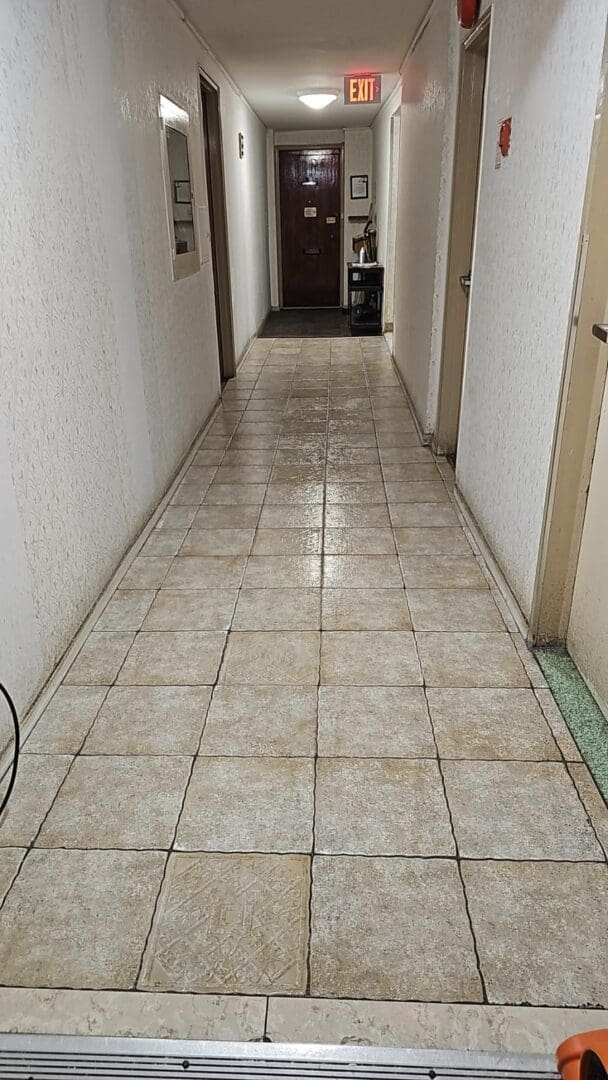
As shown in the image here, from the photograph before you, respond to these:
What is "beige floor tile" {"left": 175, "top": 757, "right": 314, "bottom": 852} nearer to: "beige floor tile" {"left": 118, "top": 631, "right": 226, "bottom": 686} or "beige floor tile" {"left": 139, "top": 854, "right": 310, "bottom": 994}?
"beige floor tile" {"left": 139, "top": 854, "right": 310, "bottom": 994}

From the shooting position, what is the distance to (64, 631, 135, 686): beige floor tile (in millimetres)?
2152

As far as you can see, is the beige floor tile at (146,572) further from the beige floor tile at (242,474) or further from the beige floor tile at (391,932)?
the beige floor tile at (391,932)

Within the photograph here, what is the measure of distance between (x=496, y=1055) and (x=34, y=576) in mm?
1577

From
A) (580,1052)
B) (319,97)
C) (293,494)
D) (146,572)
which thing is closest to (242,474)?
(293,494)

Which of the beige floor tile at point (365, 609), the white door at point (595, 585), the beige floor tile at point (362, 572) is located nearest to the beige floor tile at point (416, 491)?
the beige floor tile at point (362, 572)

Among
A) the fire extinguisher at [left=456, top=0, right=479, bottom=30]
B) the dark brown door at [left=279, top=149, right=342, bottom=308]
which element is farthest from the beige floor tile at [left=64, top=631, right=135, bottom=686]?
the dark brown door at [left=279, top=149, right=342, bottom=308]

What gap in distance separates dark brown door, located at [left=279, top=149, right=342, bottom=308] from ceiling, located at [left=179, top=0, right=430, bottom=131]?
105 inches

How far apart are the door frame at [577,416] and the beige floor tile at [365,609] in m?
0.46

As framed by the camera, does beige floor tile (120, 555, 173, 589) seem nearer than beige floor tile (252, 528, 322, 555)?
Yes

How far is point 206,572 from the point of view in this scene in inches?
110

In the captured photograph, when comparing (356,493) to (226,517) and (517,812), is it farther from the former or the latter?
(517,812)

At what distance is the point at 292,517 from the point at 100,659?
1293mm

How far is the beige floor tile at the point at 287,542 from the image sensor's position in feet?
9.69

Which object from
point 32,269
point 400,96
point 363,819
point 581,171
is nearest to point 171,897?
point 363,819
